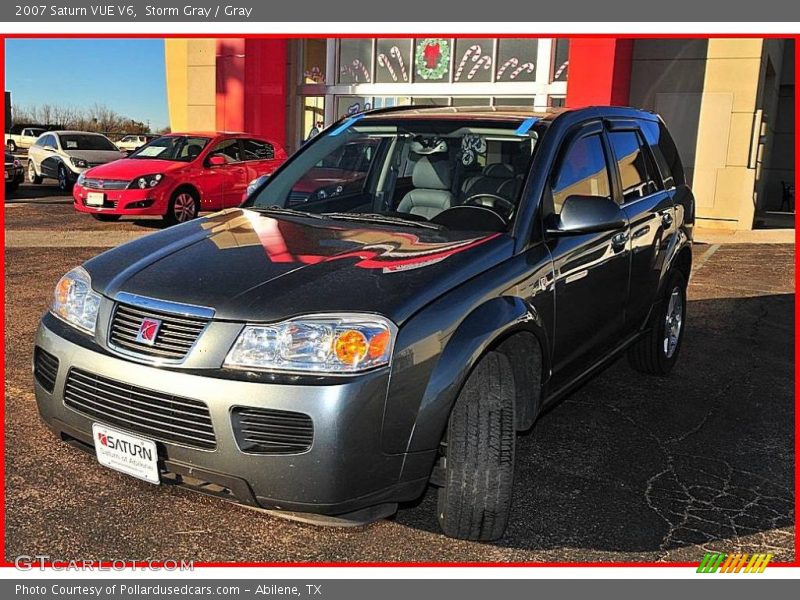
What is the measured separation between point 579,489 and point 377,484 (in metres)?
1.38

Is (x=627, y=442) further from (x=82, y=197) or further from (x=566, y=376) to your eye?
(x=82, y=197)

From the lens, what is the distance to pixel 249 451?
2.71 metres

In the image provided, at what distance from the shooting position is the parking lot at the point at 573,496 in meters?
3.17

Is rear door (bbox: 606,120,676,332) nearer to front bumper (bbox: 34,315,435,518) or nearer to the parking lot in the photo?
the parking lot

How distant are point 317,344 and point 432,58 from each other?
16534mm

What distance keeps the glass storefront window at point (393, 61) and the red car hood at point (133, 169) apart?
7.38 m

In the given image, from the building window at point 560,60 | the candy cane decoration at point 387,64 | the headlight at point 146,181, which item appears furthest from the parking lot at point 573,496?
the candy cane decoration at point 387,64

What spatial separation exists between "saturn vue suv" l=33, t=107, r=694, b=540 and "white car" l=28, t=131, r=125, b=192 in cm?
1696

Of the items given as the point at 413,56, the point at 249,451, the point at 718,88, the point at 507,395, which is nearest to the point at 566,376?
the point at 507,395

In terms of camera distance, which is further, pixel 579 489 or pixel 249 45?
pixel 249 45

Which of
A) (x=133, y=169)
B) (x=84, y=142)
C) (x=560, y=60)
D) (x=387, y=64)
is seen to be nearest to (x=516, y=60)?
(x=560, y=60)

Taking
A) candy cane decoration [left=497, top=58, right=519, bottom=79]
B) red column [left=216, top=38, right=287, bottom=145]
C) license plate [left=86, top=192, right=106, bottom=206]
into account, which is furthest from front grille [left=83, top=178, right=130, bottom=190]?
candy cane decoration [left=497, top=58, right=519, bottom=79]

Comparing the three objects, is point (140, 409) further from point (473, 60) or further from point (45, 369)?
point (473, 60)

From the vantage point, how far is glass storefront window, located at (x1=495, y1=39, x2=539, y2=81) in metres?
17.0
